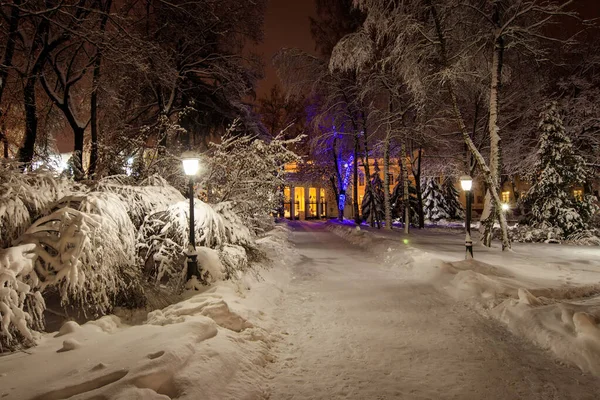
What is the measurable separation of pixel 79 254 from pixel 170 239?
2.85 m

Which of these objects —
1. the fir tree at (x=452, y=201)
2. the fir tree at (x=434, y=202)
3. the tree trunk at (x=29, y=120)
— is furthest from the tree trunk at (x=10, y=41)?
the fir tree at (x=452, y=201)

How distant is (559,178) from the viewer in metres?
19.8

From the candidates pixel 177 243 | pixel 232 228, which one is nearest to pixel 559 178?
pixel 232 228

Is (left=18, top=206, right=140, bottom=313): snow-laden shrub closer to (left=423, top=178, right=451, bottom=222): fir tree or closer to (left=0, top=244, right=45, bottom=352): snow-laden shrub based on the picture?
(left=0, top=244, right=45, bottom=352): snow-laden shrub

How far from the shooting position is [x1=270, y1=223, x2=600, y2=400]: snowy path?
4055 millimetres

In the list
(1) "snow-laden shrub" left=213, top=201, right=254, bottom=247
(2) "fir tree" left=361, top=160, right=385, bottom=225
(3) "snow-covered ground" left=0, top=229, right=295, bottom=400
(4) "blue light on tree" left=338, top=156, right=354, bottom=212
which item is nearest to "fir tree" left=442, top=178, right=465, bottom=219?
(2) "fir tree" left=361, top=160, right=385, bottom=225

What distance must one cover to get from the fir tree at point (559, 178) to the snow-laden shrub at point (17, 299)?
22197 millimetres

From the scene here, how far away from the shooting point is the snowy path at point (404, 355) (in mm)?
4055

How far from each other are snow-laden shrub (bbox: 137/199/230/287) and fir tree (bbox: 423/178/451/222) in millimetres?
34738

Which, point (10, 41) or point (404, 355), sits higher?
point (10, 41)

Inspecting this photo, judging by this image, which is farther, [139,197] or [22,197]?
[139,197]

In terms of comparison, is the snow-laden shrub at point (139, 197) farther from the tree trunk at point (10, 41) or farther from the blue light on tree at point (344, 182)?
the blue light on tree at point (344, 182)

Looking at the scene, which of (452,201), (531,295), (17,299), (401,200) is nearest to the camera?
(17,299)

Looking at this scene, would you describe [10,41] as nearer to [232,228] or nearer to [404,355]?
[232,228]
